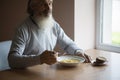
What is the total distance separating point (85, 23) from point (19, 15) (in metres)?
0.81

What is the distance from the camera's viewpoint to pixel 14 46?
6.23ft

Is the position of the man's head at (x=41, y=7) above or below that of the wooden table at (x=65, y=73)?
above

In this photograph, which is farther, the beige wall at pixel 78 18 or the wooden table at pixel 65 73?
the beige wall at pixel 78 18

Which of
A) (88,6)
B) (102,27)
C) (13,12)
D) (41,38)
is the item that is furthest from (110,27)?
(13,12)

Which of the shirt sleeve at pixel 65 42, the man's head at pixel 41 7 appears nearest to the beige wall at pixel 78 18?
the shirt sleeve at pixel 65 42

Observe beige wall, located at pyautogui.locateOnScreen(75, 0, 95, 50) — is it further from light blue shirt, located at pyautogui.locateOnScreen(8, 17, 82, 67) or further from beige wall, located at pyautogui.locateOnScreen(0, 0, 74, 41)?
light blue shirt, located at pyautogui.locateOnScreen(8, 17, 82, 67)

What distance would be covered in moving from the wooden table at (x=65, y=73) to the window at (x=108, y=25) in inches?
30.3

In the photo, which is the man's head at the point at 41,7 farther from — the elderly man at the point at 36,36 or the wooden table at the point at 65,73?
the wooden table at the point at 65,73

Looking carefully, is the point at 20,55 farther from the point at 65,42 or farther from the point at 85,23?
the point at 85,23

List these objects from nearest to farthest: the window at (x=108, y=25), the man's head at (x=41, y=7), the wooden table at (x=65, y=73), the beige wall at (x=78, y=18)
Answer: the wooden table at (x=65, y=73)
the man's head at (x=41, y=7)
the beige wall at (x=78, y=18)
the window at (x=108, y=25)

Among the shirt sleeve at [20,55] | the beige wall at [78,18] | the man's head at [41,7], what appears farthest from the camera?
the beige wall at [78,18]

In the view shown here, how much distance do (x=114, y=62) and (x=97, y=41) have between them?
76 centimetres

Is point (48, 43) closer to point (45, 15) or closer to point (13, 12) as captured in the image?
point (45, 15)

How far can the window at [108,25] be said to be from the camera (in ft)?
8.84
